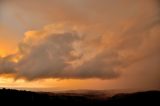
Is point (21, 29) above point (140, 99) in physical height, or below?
above

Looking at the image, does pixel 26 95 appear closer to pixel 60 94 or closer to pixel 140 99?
pixel 60 94

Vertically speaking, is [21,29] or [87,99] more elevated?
[21,29]

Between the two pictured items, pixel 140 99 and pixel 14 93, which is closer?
pixel 14 93

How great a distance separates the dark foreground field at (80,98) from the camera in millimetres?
37438

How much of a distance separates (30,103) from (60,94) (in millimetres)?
4339

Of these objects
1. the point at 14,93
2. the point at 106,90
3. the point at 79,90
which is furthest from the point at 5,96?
the point at 106,90

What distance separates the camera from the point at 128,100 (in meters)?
40.4

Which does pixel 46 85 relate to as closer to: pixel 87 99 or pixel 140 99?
pixel 87 99

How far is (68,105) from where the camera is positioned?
3888 cm

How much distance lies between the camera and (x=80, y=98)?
4166 centimetres

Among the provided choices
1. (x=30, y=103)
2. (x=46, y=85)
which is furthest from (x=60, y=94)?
(x=30, y=103)

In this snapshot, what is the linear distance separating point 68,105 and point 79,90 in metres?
2.56

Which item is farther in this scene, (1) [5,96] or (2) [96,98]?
(2) [96,98]

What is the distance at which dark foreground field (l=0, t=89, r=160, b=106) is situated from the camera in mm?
37438
